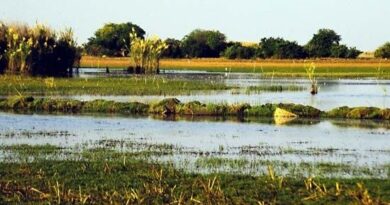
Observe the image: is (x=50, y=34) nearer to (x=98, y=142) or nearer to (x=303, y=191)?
(x=98, y=142)

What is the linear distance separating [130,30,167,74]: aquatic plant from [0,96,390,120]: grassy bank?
34.3 m

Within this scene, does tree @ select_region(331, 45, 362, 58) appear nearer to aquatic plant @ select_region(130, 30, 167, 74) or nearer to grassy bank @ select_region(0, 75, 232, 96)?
aquatic plant @ select_region(130, 30, 167, 74)

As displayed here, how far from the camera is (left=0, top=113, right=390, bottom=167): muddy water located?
66.9 ft

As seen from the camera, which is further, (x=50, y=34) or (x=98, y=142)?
(x=50, y=34)

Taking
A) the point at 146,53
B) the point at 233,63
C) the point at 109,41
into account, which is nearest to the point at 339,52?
the point at 233,63

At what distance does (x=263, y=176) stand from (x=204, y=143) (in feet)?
23.9

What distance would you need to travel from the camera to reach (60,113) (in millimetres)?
33969

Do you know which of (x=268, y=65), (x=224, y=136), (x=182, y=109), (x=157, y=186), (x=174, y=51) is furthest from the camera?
(x=174, y=51)

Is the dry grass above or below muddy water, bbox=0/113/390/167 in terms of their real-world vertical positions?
above

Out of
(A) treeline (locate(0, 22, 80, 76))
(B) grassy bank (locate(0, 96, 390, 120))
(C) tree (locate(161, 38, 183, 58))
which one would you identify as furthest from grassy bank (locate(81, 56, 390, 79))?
(B) grassy bank (locate(0, 96, 390, 120))

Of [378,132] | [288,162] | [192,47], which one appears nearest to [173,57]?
[192,47]

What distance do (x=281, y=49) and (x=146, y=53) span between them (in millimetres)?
37272

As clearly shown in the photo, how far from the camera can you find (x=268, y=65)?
98.6m

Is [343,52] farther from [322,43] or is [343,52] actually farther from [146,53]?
[146,53]
